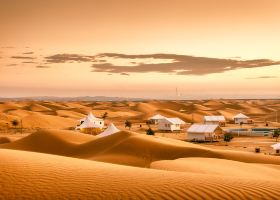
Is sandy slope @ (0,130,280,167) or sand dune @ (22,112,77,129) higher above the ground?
sand dune @ (22,112,77,129)

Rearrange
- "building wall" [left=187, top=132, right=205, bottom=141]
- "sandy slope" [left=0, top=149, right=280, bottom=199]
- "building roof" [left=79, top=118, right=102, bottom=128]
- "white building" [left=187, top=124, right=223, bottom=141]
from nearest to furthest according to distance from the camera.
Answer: "sandy slope" [left=0, top=149, right=280, bottom=199] < "white building" [left=187, top=124, right=223, bottom=141] < "building wall" [left=187, top=132, right=205, bottom=141] < "building roof" [left=79, top=118, right=102, bottom=128]

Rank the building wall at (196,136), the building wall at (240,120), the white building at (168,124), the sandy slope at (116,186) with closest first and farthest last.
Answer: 1. the sandy slope at (116,186)
2. the building wall at (196,136)
3. the white building at (168,124)
4. the building wall at (240,120)

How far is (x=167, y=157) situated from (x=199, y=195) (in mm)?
18958

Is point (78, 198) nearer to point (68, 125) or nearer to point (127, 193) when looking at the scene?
point (127, 193)

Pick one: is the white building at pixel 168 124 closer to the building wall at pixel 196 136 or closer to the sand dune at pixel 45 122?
the building wall at pixel 196 136

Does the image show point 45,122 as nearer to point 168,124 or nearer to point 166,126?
point 166,126

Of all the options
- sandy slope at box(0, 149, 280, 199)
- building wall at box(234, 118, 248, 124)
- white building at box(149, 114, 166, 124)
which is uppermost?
white building at box(149, 114, 166, 124)

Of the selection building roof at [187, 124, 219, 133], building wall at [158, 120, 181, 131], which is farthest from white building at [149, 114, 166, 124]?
building roof at [187, 124, 219, 133]

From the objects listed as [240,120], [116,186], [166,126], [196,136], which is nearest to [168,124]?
[166,126]

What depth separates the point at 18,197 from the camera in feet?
28.3

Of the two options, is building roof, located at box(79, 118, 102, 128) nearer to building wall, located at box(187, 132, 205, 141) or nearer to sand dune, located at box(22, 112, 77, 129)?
building wall, located at box(187, 132, 205, 141)

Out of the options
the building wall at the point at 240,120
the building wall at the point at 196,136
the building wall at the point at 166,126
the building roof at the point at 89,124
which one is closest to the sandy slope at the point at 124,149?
the building wall at the point at 196,136

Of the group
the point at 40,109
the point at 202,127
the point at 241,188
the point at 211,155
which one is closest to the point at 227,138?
the point at 202,127

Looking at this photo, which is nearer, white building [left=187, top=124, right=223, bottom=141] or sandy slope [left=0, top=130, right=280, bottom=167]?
sandy slope [left=0, top=130, right=280, bottom=167]
